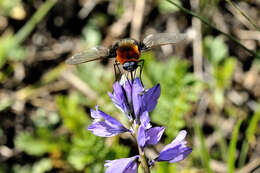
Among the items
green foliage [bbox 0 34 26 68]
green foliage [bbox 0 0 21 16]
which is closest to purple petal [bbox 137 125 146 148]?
green foliage [bbox 0 34 26 68]

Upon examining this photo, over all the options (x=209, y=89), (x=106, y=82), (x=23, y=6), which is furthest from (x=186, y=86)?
(x=23, y=6)

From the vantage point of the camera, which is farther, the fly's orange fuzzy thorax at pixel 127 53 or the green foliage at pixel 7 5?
the green foliage at pixel 7 5

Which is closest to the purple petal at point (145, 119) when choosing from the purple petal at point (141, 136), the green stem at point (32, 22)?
the purple petal at point (141, 136)

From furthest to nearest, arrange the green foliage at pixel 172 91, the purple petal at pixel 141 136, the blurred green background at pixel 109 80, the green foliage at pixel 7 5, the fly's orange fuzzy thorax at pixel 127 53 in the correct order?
the green foliage at pixel 7 5 → the blurred green background at pixel 109 80 → the green foliage at pixel 172 91 → the fly's orange fuzzy thorax at pixel 127 53 → the purple petal at pixel 141 136

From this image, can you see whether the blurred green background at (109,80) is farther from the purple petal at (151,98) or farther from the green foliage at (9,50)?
the purple petal at (151,98)

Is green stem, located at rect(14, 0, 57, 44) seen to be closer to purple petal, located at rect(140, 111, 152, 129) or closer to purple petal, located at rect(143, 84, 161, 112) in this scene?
purple petal, located at rect(143, 84, 161, 112)

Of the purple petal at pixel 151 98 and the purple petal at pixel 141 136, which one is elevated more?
the purple petal at pixel 151 98

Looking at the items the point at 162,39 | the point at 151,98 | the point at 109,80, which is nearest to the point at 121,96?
the point at 151,98
